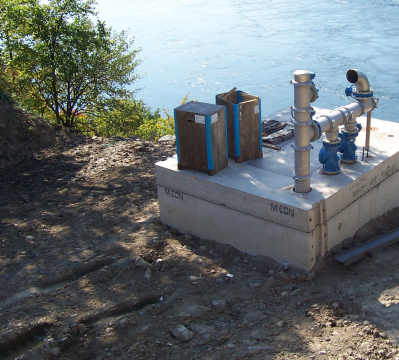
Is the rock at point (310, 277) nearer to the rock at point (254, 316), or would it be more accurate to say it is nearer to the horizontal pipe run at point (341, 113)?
the rock at point (254, 316)

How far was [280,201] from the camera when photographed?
4949 millimetres

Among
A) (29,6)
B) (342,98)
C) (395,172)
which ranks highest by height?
(29,6)

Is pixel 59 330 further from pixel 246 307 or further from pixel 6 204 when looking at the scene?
pixel 6 204

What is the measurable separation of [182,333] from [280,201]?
166 centimetres

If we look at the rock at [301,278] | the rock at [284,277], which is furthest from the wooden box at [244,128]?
the rock at [301,278]

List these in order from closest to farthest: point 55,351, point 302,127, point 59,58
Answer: point 55,351 → point 302,127 → point 59,58

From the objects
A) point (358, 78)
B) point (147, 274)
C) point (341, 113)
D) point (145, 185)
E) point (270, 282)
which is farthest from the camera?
Answer: point (145, 185)

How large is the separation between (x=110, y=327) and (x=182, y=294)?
2.68 feet

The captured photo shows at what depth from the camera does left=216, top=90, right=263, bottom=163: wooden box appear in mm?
5777

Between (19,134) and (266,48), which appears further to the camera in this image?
(266,48)

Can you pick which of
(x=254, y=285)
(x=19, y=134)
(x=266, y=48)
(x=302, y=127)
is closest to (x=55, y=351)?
(x=254, y=285)

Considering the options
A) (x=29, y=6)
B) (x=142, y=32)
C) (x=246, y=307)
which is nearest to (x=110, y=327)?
(x=246, y=307)

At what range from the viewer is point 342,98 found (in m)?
21.5

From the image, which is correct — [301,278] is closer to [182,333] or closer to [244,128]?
[182,333]
